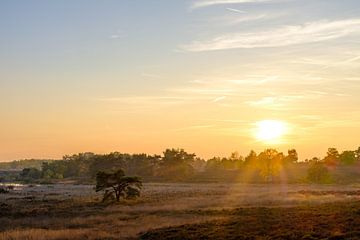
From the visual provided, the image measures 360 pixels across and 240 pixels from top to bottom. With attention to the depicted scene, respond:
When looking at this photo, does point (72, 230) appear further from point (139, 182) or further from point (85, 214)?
point (139, 182)

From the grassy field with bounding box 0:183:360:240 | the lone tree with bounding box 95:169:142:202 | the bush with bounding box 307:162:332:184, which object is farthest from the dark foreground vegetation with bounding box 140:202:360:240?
the bush with bounding box 307:162:332:184

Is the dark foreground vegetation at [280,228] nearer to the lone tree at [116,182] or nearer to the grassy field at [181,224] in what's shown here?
the grassy field at [181,224]

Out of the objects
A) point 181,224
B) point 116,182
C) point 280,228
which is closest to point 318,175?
point 116,182

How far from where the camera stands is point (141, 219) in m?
47.8

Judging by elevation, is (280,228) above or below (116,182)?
below

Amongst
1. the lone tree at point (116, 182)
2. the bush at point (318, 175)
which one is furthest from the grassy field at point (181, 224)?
the bush at point (318, 175)

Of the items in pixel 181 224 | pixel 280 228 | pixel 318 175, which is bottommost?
pixel 181 224

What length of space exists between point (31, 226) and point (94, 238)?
1125cm

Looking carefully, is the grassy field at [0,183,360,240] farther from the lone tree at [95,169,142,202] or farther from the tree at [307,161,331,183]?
the tree at [307,161,331,183]

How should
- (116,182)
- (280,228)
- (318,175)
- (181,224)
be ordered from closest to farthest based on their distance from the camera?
(280,228) < (181,224) < (116,182) < (318,175)

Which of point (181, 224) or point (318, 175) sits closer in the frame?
point (181, 224)

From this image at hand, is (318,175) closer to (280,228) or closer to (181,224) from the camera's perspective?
(181,224)

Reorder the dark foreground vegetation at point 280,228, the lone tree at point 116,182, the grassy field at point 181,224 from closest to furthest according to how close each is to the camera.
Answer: the dark foreground vegetation at point 280,228 → the grassy field at point 181,224 → the lone tree at point 116,182

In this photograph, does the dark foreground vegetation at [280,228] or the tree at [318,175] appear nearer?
the dark foreground vegetation at [280,228]
